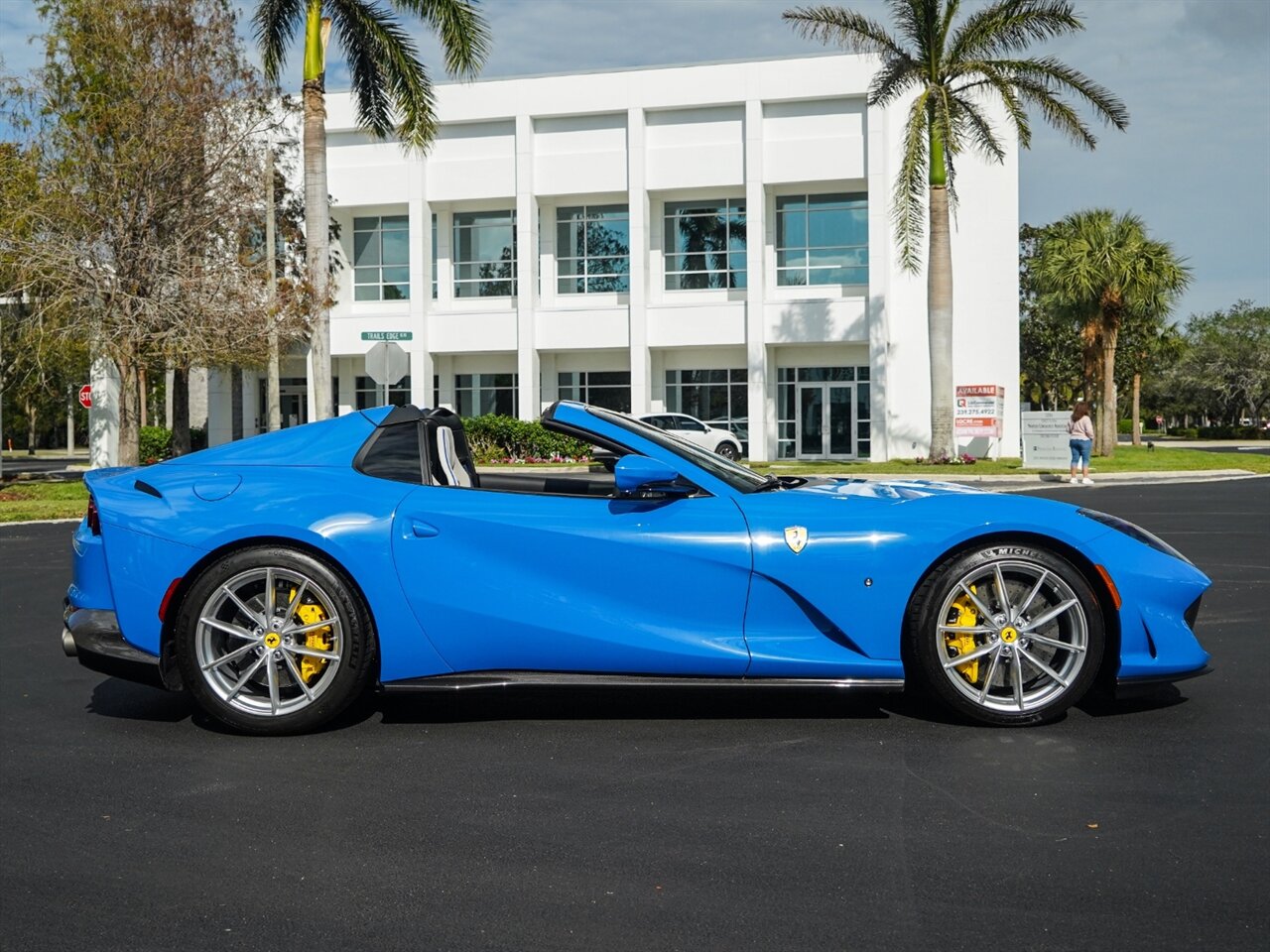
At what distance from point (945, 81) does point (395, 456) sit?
26848 mm

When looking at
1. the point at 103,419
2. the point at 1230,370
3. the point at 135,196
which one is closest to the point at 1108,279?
the point at 135,196

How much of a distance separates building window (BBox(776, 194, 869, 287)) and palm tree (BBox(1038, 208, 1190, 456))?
232 inches

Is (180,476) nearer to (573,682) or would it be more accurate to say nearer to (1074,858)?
(573,682)

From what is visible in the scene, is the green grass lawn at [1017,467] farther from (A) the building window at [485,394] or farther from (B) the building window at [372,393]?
(B) the building window at [372,393]

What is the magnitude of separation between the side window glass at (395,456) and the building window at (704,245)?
33.9 metres

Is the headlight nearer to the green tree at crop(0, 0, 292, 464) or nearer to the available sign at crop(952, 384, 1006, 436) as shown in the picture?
the green tree at crop(0, 0, 292, 464)

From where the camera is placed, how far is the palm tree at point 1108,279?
37094mm

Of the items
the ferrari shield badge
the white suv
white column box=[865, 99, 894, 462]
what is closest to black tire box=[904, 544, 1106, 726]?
the ferrari shield badge

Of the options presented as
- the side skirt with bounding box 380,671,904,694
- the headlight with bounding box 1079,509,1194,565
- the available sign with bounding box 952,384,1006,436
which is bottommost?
the side skirt with bounding box 380,671,904,694

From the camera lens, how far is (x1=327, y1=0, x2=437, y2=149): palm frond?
2383 cm

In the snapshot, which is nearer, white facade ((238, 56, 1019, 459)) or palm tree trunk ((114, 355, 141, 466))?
palm tree trunk ((114, 355, 141, 466))

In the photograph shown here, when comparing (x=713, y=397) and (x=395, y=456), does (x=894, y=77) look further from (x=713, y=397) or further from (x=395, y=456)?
(x=395, y=456)

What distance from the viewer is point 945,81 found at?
29266mm

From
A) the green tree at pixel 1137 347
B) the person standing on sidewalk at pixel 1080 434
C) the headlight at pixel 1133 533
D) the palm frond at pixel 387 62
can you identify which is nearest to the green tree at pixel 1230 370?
the green tree at pixel 1137 347
